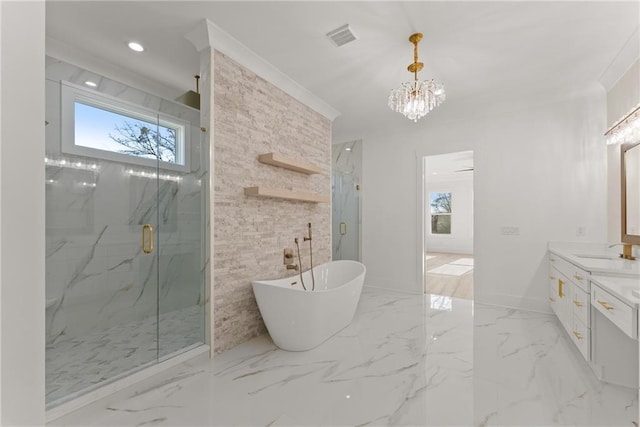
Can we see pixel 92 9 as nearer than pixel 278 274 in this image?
Yes

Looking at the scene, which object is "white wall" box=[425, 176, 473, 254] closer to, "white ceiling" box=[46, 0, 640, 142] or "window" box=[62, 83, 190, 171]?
"white ceiling" box=[46, 0, 640, 142]

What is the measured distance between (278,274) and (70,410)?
1.77 m

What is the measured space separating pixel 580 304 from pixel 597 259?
716 mm

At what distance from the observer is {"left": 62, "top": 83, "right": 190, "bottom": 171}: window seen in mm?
2078

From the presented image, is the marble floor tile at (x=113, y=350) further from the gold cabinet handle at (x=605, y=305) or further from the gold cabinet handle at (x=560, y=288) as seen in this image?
the gold cabinet handle at (x=560, y=288)

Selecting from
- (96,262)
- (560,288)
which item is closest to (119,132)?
(96,262)

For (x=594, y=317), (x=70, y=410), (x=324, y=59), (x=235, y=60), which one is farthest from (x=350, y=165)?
(x=70, y=410)

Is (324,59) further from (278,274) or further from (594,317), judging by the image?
(594,317)

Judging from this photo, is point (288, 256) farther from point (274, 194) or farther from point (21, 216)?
point (21, 216)

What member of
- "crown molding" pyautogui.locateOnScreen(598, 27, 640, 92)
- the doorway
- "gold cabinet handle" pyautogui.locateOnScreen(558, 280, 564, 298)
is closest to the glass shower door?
"gold cabinet handle" pyautogui.locateOnScreen(558, 280, 564, 298)

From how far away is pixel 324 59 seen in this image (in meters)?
2.67

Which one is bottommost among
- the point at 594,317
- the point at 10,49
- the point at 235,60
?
the point at 594,317

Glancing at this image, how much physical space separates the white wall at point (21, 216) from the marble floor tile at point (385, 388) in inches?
61.0

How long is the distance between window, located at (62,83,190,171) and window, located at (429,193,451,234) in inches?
343
